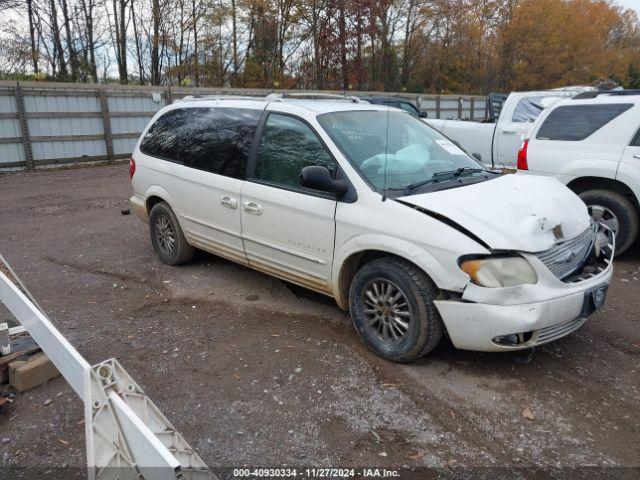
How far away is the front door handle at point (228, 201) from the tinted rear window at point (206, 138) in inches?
8.2

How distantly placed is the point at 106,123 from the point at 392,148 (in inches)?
493

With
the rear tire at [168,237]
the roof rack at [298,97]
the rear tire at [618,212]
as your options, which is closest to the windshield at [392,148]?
the roof rack at [298,97]

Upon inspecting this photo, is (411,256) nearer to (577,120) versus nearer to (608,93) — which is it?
(577,120)

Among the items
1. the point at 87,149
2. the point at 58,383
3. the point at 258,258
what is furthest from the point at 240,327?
the point at 87,149

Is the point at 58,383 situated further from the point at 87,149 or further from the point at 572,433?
the point at 87,149

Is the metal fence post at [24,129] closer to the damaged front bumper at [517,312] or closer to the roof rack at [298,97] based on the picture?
the roof rack at [298,97]

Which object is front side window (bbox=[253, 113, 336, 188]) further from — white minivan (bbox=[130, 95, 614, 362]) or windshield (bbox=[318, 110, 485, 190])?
windshield (bbox=[318, 110, 485, 190])

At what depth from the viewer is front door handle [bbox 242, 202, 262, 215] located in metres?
4.46

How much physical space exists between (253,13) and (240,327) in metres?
25.8

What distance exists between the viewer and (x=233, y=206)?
4.70 m

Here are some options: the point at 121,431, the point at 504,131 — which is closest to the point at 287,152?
the point at 121,431

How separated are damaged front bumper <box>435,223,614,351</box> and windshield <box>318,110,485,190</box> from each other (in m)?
1.04

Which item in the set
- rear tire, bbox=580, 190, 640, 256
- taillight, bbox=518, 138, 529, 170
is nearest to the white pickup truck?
taillight, bbox=518, 138, 529, 170

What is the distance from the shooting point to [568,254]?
3.54 meters
